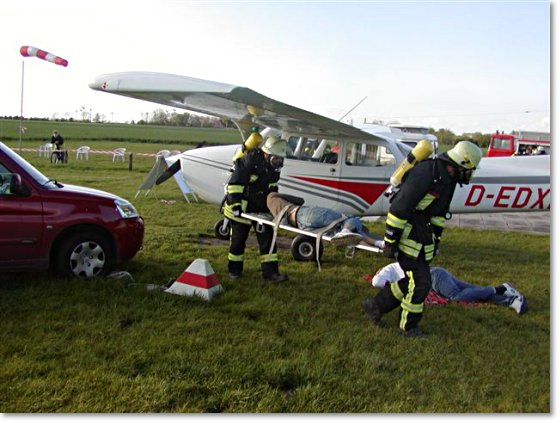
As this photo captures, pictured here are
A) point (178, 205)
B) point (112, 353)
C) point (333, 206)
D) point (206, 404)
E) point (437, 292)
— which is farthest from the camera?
point (178, 205)

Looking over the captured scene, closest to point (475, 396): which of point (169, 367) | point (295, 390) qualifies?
point (295, 390)

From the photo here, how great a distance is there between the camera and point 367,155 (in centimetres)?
859

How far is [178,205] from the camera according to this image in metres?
12.5

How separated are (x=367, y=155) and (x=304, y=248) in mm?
2294

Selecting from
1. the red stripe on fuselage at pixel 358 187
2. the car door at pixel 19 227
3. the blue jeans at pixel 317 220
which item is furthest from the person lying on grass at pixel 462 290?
the car door at pixel 19 227

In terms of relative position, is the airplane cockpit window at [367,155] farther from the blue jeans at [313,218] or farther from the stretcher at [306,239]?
the blue jeans at [313,218]

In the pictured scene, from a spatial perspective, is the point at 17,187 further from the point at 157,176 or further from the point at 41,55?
the point at 157,176

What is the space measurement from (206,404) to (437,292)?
363 centimetres

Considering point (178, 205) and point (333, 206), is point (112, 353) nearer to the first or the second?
point (333, 206)

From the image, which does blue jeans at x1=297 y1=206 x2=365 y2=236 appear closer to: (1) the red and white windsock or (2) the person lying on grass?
(2) the person lying on grass

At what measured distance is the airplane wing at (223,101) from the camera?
4.79 meters

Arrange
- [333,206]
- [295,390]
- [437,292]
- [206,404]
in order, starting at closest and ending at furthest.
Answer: [206,404] → [295,390] → [437,292] → [333,206]

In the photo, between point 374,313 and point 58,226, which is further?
point 58,226

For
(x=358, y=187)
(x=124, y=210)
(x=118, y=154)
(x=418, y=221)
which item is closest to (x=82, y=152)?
(x=118, y=154)
